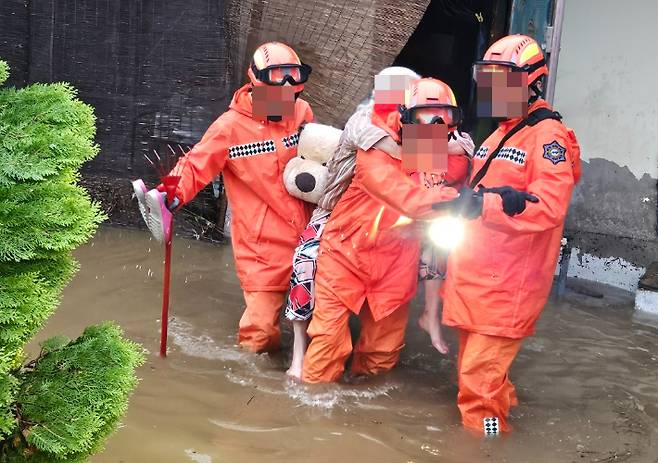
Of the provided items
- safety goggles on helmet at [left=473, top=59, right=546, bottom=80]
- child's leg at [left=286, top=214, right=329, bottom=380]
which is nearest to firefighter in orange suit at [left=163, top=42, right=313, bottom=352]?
child's leg at [left=286, top=214, right=329, bottom=380]

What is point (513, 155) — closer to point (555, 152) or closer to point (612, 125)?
point (555, 152)

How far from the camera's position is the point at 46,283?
5.87 feet

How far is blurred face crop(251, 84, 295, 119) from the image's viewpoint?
4.28m

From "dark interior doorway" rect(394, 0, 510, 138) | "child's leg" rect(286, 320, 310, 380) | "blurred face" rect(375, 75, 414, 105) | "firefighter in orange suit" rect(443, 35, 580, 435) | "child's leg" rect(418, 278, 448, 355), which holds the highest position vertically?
"dark interior doorway" rect(394, 0, 510, 138)

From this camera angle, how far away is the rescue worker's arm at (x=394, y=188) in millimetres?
3451

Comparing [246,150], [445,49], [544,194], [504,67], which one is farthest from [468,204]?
[445,49]

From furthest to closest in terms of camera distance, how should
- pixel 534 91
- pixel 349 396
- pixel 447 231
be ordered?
1. pixel 349 396
2. pixel 447 231
3. pixel 534 91

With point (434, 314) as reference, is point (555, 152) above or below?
above

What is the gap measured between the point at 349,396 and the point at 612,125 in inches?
135

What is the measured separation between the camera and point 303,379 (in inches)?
160

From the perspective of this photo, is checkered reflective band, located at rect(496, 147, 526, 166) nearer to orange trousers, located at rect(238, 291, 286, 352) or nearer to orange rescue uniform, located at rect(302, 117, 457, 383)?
orange rescue uniform, located at rect(302, 117, 457, 383)

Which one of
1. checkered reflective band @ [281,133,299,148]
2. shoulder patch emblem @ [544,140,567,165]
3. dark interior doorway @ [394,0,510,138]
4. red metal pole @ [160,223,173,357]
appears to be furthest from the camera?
dark interior doorway @ [394,0,510,138]

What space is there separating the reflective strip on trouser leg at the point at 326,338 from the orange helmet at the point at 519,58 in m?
1.40

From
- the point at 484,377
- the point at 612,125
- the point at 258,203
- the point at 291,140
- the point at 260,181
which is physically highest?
the point at 612,125
